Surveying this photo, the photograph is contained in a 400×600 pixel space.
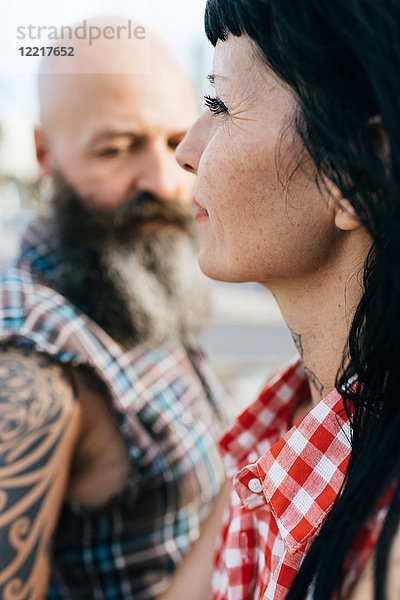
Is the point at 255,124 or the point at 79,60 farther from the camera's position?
the point at 79,60

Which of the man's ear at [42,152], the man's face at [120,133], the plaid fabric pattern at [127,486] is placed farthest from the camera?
the man's ear at [42,152]

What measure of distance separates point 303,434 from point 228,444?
47 cm

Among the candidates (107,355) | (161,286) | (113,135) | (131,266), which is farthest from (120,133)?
(107,355)

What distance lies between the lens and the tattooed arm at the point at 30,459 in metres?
1.32

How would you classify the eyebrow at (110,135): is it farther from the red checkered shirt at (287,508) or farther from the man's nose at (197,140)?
the red checkered shirt at (287,508)

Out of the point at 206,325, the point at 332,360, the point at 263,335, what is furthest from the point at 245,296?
the point at 332,360

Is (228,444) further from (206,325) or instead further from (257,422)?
(206,325)

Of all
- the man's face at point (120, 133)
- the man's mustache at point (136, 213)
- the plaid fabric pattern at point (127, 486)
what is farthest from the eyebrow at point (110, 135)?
the plaid fabric pattern at point (127, 486)

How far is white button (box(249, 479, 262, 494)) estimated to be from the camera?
1058 millimetres

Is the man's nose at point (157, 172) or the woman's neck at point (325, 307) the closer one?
the woman's neck at point (325, 307)

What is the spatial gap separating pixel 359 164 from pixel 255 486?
64 cm

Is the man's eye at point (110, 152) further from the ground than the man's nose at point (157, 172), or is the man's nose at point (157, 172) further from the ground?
the man's eye at point (110, 152)

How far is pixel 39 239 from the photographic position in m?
2.22

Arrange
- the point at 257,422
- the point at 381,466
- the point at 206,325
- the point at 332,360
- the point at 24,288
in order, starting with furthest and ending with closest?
the point at 206,325 < the point at 24,288 < the point at 257,422 < the point at 332,360 < the point at 381,466
